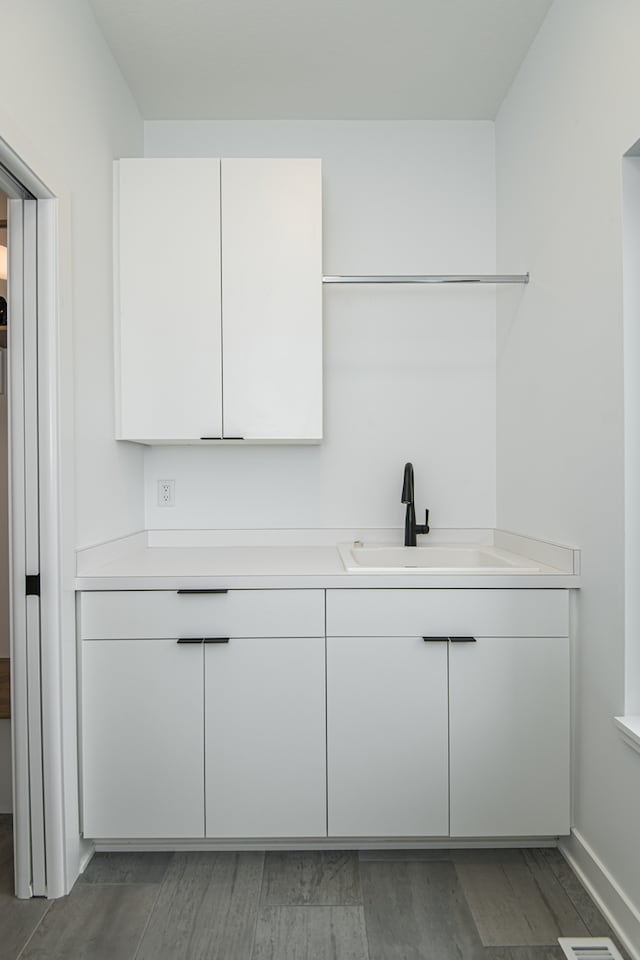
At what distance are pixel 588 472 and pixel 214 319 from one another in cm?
133

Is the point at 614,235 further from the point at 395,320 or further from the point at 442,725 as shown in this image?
the point at 442,725

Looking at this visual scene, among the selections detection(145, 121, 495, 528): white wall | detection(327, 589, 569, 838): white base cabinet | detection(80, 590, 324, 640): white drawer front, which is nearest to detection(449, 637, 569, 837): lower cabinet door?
A: detection(327, 589, 569, 838): white base cabinet

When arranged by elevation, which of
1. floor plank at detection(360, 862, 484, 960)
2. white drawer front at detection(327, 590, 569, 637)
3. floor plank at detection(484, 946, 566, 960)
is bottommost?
floor plank at detection(360, 862, 484, 960)

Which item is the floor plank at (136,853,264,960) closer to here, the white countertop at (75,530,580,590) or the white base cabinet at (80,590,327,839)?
the white base cabinet at (80,590,327,839)

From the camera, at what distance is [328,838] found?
1995mm

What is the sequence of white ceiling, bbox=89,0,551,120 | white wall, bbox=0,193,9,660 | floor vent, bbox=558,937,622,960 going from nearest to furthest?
floor vent, bbox=558,937,622,960
white ceiling, bbox=89,0,551,120
white wall, bbox=0,193,9,660

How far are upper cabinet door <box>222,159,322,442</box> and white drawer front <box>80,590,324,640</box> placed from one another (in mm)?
641

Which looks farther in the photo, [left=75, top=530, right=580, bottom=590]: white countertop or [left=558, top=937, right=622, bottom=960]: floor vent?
[left=75, top=530, right=580, bottom=590]: white countertop

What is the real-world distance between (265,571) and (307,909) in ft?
2.94

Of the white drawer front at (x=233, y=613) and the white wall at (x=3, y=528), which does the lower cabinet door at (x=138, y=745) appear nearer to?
the white drawer front at (x=233, y=613)

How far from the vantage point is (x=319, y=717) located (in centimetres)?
196

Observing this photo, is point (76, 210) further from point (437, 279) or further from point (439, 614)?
point (439, 614)

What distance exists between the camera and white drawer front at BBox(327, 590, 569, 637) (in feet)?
6.42

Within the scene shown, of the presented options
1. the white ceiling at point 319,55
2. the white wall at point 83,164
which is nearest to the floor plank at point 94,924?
the white wall at point 83,164
